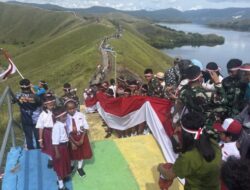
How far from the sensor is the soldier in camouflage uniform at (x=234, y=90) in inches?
299

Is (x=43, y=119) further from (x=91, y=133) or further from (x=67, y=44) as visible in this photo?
→ (x=67, y=44)

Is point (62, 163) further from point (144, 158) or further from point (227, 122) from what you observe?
point (227, 122)

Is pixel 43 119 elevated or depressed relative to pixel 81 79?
elevated

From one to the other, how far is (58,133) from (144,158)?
2.57 meters

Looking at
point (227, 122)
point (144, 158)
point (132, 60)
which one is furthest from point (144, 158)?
point (132, 60)

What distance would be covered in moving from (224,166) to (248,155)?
7.29 ft

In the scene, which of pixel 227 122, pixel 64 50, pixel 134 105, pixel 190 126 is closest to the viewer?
pixel 190 126

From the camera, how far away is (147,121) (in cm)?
1085

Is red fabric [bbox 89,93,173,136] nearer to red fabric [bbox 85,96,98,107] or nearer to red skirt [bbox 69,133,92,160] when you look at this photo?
red fabric [bbox 85,96,98,107]

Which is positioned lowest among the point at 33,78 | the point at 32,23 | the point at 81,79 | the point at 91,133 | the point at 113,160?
the point at 32,23

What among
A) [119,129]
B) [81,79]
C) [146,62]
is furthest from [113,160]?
[146,62]

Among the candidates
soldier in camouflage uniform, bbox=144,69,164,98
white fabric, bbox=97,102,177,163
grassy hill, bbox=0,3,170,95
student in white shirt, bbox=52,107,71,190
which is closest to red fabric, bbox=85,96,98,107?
white fabric, bbox=97,102,177,163

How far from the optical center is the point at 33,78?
173ft

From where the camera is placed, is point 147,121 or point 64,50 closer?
point 147,121
